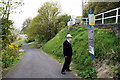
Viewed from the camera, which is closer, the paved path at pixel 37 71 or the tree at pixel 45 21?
the paved path at pixel 37 71

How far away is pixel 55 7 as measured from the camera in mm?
34344

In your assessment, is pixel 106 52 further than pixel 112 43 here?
No

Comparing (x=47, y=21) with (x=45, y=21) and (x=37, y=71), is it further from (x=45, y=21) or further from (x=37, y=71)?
(x=37, y=71)

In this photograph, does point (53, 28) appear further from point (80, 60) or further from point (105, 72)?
point (105, 72)

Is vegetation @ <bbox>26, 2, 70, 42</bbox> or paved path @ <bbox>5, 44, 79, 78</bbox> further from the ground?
vegetation @ <bbox>26, 2, 70, 42</bbox>

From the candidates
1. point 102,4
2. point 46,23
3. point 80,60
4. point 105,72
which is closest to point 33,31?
point 46,23

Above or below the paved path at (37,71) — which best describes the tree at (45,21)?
above

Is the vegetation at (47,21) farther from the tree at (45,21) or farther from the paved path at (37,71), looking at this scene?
the paved path at (37,71)

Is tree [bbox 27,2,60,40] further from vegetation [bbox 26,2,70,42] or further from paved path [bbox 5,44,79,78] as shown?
paved path [bbox 5,44,79,78]

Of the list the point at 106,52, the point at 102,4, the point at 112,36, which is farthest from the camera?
the point at 102,4

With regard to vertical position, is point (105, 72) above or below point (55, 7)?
below

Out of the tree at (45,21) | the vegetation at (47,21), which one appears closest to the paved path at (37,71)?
the vegetation at (47,21)

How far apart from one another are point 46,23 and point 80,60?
2733 cm

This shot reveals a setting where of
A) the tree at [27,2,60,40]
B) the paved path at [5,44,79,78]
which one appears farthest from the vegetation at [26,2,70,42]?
the paved path at [5,44,79,78]
